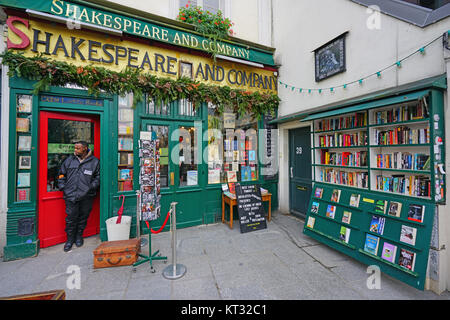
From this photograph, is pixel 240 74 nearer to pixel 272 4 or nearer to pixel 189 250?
pixel 272 4

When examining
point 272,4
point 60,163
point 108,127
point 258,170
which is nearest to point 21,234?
point 60,163

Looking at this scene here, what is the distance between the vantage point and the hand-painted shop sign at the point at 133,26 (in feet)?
11.7

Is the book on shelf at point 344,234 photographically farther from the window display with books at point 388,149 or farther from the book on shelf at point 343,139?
the book on shelf at point 343,139

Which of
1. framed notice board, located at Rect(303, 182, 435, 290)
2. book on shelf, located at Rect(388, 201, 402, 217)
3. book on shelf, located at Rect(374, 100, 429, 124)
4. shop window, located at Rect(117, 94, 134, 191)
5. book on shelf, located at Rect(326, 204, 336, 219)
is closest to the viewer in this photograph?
framed notice board, located at Rect(303, 182, 435, 290)

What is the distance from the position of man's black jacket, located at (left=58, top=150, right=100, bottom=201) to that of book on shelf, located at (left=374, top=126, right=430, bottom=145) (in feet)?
17.8

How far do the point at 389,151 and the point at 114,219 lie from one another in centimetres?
530

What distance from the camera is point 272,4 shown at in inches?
245

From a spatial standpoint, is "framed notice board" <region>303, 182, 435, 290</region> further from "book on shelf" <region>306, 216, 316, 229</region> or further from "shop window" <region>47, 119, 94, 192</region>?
"shop window" <region>47, 119, 94, 192</region>

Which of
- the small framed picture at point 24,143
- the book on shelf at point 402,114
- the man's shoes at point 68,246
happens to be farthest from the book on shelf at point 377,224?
the small framed picture at point 24,143

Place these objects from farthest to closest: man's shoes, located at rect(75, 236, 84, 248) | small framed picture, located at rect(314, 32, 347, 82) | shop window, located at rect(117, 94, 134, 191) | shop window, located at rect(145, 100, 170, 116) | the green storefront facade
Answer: shop window, located at rect(145, 100, 170, 116)
shop window, located at rect(117, 94, 134, 191)
small framed picture, located at rect(314, 32, 347, 82)
man's shoes, located at rect(75, 236, 84, 248)
the green storefront facade

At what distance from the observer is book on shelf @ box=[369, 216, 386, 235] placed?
2.98 metres

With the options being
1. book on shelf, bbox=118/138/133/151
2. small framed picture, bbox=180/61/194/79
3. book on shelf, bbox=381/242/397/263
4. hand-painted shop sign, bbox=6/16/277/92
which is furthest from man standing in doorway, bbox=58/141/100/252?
book on shelf, bbox=381/242/397/263

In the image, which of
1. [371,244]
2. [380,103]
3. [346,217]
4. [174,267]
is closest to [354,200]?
[346,217]

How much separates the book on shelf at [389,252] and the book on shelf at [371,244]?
96 millimetres
